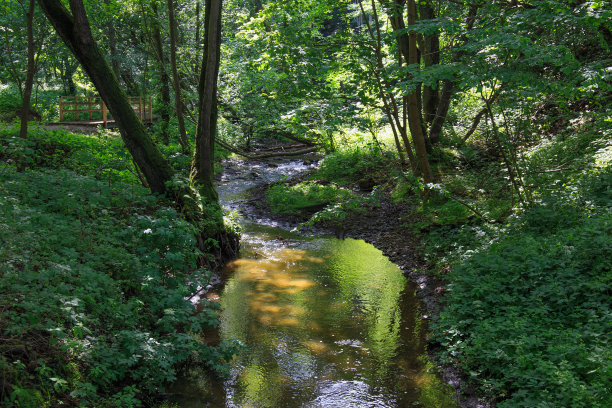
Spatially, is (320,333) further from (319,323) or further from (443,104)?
(443,104)

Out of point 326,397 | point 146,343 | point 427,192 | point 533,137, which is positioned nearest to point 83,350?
point 146,343

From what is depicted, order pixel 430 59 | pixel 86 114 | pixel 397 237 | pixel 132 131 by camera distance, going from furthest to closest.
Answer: pixel 86 114
pixel 430 59
pixel 397 237
pixel 132 131

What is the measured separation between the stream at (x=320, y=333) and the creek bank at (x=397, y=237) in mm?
171

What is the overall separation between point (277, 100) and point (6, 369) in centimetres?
798

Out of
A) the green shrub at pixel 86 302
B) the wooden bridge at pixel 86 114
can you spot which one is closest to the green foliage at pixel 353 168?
the green shrub at pixel 86 302

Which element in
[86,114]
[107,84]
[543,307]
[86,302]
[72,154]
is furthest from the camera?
[86,114]

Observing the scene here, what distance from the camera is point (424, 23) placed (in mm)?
7043

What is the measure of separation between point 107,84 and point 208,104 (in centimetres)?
208

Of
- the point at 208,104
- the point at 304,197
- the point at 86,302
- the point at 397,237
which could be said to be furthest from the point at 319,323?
the point at 304,197

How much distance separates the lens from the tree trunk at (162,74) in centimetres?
1451

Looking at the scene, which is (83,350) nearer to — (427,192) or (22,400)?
(22,400)

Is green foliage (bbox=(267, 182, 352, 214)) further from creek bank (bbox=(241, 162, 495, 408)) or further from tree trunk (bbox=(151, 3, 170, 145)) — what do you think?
tree trunk (bbox=(151, 3, 170, 145))

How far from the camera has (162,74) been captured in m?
17.2

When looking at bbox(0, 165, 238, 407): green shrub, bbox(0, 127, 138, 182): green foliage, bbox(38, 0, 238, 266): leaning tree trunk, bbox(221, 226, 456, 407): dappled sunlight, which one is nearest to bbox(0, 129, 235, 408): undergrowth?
bbox(0, 165, 238, 407): green shrub
